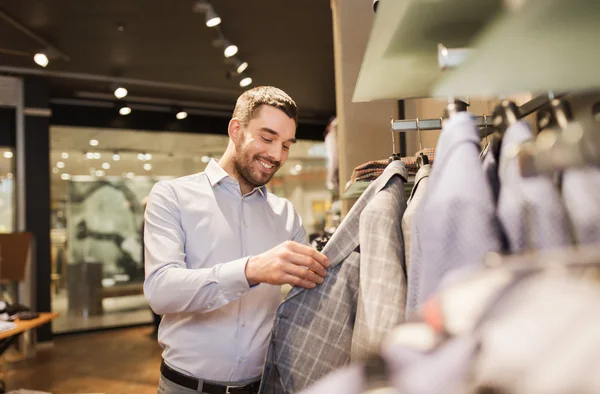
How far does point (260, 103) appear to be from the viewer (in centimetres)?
159

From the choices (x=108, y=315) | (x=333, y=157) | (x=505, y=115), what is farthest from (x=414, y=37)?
(x=108, y=315)

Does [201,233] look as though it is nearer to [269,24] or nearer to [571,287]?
[571,287]

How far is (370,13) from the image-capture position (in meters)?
2.46

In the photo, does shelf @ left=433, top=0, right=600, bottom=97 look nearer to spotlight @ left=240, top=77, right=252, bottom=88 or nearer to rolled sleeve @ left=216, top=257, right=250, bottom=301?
rolled sleeve @ left=216, top=257, right=250, bottom=301

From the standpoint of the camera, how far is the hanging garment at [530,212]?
514 millimetres

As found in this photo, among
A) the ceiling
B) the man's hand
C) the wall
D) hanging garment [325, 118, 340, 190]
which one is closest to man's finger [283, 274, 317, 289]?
the man's hand

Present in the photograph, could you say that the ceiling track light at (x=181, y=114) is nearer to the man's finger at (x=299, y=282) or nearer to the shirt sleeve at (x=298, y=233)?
the shirt sleeve at (x=298, y=233)

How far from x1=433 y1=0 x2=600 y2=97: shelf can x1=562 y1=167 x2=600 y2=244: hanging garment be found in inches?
6.1

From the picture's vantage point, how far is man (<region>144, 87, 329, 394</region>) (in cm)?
146

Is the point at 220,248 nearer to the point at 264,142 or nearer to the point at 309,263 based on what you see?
the point at 264,142

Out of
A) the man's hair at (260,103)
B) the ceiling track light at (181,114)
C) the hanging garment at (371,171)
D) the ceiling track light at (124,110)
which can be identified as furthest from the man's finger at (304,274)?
the ceiling track light at (181,114)

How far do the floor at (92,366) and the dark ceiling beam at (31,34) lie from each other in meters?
3.18

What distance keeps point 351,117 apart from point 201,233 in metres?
1.11

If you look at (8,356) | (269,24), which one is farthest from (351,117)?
(8,356)
